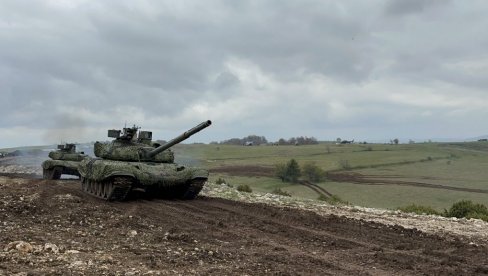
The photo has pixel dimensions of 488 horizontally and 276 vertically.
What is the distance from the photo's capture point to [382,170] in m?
61.4

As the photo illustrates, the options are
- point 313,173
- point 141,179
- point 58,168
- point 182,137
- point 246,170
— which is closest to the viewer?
point 141,179

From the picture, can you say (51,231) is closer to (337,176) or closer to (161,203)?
(161,203)

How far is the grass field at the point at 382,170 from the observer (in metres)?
41.4

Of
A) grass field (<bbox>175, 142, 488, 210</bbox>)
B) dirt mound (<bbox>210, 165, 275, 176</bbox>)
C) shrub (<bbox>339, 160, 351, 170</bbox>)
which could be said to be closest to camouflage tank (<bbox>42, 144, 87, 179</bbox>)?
grass field (<bbox>175, 142, 488, 210</bbox>)

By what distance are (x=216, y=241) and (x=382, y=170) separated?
53248 millimetres

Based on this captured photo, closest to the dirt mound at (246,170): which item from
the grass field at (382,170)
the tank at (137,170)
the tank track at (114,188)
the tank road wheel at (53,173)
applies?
the grass field at (382,170)

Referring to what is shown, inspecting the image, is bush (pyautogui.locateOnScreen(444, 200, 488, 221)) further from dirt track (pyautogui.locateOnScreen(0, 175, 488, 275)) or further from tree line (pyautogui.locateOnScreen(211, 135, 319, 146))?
tree line (pyautogui.locateOnScreen(211, 135, 319, 146))

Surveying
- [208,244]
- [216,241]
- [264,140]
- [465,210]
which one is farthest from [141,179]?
[264,140]

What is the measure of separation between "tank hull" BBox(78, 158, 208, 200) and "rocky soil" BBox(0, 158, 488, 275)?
789 millimetres

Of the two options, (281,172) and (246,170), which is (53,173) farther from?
(246,170)

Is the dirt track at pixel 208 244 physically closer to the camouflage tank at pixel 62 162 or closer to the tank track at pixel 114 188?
the tank track at pixel 114 188

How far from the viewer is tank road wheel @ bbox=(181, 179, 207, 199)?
18.7 metres

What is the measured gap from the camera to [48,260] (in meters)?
8.23

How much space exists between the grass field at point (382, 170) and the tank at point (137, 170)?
31.8 feet
